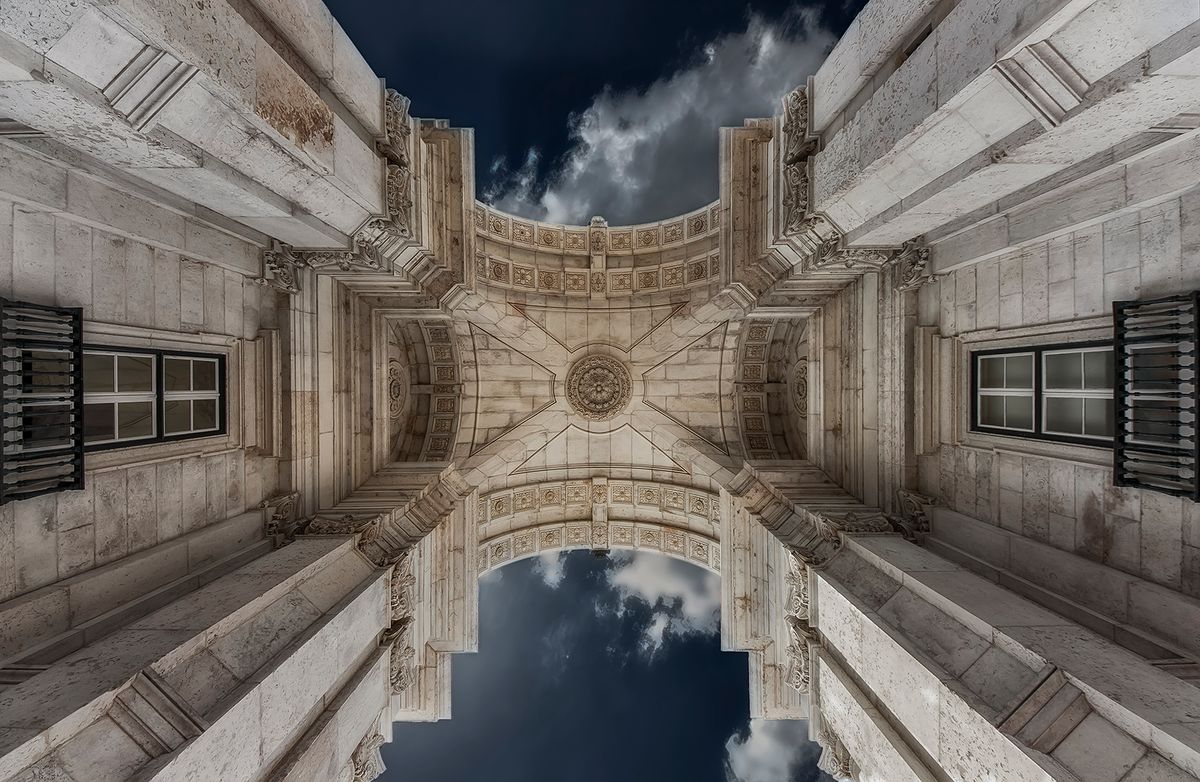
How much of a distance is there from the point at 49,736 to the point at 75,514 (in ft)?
→ 10.5

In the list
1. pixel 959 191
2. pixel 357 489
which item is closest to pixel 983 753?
pixel 959 191

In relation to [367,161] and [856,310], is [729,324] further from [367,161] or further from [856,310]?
[367,161]

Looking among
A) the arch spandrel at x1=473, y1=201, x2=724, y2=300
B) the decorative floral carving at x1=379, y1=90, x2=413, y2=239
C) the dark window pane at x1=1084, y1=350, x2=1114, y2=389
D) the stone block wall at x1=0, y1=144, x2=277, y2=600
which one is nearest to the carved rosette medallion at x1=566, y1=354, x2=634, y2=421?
the arch spandrel at x1=473, y1=201, x2=724, y2=300

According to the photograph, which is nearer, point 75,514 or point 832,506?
point 75,514

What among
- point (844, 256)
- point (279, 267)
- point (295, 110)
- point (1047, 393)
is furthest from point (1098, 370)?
point (279, 267)

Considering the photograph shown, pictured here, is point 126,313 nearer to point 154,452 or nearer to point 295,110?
point 154,452

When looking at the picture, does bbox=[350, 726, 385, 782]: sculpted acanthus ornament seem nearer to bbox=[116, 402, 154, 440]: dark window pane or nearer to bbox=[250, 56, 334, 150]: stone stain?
bbox=[116, 402, 154, 440]: dark window pane

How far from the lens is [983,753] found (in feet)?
16.9

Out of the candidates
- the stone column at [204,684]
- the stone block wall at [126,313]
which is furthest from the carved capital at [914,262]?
the stone block wall at [126,313]

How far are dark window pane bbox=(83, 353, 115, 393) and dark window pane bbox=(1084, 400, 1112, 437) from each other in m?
13.6

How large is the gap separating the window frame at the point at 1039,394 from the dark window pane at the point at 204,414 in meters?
13.4

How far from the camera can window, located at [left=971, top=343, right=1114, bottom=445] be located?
22.3ft

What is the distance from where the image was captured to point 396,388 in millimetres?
14969

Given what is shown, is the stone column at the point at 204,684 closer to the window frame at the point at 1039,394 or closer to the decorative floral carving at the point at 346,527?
the decorative floral carving at the point at 346,527
